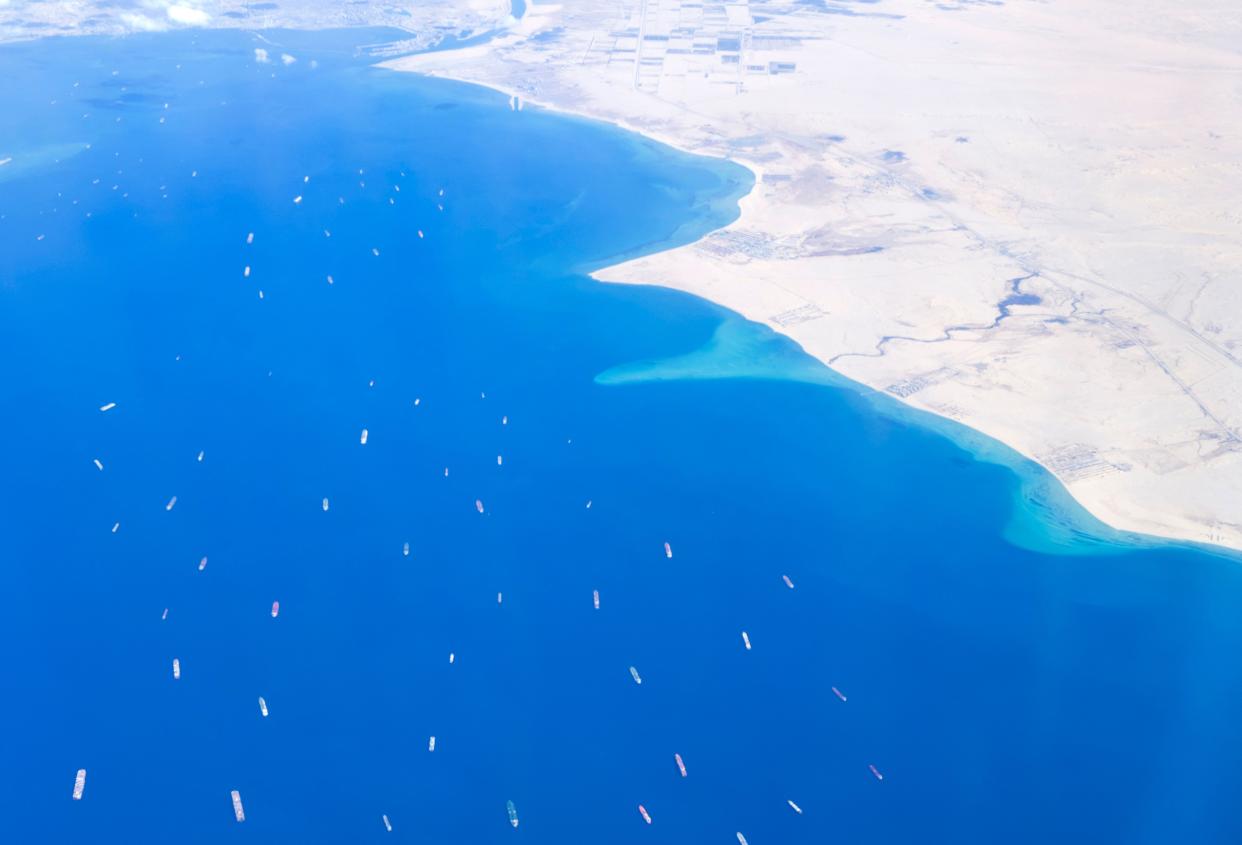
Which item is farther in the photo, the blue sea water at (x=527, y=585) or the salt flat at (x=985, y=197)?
the salt flat at (x=985, y=197)

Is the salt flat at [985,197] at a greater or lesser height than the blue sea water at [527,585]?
greater

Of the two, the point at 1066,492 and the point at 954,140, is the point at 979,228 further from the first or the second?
the point at 1066,492

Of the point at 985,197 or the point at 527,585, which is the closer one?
the point at 527,585

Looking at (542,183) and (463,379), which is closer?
(463,379)

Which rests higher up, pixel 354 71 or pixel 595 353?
pixel 354 71

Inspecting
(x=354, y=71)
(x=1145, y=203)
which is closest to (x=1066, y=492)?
(x=1145, y=203)

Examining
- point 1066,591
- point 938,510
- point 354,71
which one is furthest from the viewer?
point 354,71
